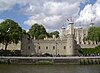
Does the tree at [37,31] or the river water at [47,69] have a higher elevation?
the tree at [37,31]

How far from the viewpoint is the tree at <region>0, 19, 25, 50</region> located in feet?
262

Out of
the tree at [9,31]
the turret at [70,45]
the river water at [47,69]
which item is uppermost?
the tree at [9,31]

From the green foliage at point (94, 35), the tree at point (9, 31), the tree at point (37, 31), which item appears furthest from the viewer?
the tree at point (37, 31)

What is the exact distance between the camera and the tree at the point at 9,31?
79.9 m

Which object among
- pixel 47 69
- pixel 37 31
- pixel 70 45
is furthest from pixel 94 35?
pixel 47 69

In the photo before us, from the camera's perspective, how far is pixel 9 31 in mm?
81875

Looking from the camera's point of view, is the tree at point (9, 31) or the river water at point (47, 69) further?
the tree at point (9, 31)

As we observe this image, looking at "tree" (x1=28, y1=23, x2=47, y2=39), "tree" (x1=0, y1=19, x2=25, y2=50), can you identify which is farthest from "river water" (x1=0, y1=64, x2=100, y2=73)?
"tree" (x1=28, y1=23, x2=47, y2=39)

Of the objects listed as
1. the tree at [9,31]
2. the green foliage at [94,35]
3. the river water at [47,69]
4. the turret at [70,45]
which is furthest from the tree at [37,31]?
the river water at [47,69]

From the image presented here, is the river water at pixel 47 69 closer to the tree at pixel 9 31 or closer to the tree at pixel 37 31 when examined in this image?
the tree at pixel 9 31

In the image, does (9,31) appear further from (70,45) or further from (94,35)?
(94,35)

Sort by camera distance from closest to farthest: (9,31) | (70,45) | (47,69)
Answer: (47,69)
(9,31)
(70,45)

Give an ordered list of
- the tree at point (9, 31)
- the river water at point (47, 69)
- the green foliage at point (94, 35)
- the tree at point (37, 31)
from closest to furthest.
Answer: the river water at point (47, 69), the tree at point (9, 31), the green foliage at point (94, 35), the tree at point (37, 31)

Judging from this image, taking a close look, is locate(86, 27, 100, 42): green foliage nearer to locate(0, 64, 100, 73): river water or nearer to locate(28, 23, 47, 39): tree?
locate(28, 23, 47, 39): tree
